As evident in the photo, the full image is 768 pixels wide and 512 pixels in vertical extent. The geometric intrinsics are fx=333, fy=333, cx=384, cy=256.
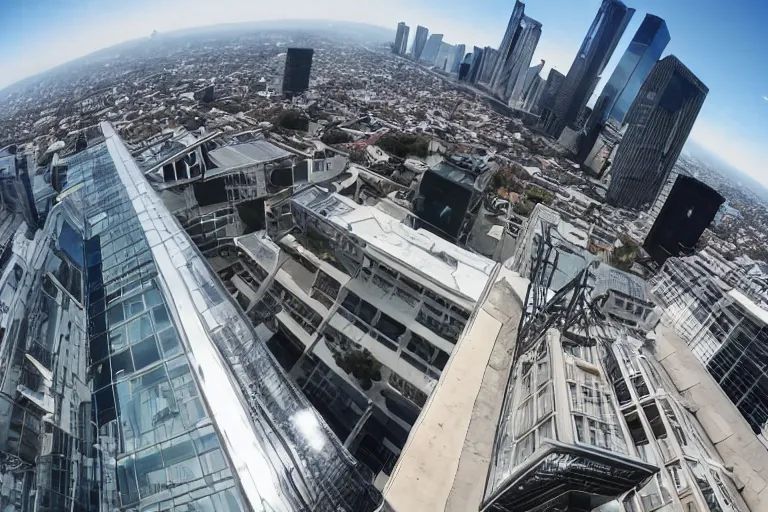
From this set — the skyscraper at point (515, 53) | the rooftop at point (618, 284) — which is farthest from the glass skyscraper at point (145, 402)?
the skyscraper at point (515, 53)

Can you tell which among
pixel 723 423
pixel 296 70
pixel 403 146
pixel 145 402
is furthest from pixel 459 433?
pixel 296 70

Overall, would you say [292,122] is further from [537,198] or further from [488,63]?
[488,63]

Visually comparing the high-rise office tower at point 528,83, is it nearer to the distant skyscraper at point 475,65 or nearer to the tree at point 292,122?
the distant skyscraper at point 475,65

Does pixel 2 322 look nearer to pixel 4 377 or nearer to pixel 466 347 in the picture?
pixel 4 377

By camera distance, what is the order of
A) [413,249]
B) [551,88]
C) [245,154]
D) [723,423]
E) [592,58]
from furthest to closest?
1. [551,88]
2. [592,58]
3. [245,154]
4. [413,249]
5. [723,423]

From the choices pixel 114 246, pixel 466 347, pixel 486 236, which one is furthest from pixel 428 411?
pixel 486 236

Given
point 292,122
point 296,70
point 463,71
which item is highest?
point 463,71

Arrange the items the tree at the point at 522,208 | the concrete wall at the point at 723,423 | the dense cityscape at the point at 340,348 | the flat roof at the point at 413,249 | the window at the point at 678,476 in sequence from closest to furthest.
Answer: the dense cityscape at the point at 340,348, the window at the point at 678,476, the concrete wall at the point at 723,423, the flat roof at the point at 413,249, the tree at the point at 522,208
